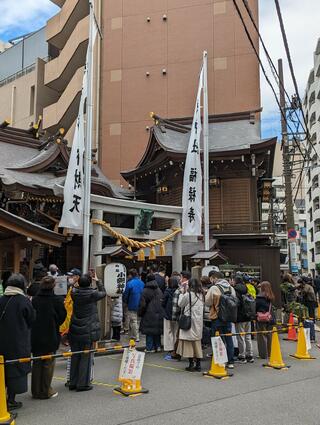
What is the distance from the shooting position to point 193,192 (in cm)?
1541

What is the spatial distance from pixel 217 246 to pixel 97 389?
12295 millimetres

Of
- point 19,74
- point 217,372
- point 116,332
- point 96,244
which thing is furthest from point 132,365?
point 19,74

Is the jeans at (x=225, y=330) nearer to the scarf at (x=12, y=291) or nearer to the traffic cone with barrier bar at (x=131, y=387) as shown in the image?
the traffic cone with barrier bar at (x=131, y=387)

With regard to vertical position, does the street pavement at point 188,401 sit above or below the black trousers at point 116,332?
below

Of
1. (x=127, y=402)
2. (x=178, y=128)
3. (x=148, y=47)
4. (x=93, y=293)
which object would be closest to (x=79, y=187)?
(x=93, y=293)

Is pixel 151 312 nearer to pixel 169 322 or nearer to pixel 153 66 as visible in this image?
pixel 169 322

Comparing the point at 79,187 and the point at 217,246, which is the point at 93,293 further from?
the point at 217,246

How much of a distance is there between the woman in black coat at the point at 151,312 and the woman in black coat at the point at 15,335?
4.18 metres

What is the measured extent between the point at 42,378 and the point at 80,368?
0.63 metres

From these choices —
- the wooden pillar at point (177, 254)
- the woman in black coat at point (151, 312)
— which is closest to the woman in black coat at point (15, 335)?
the woman in black coat at point (151, 312)

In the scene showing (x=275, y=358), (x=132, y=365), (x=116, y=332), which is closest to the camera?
(x=132, y=365)

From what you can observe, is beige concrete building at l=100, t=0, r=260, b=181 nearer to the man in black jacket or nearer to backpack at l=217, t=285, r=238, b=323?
backpack at l=217, t=285, r=238, b=323

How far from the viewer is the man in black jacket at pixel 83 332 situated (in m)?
6.67

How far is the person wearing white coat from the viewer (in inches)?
316
